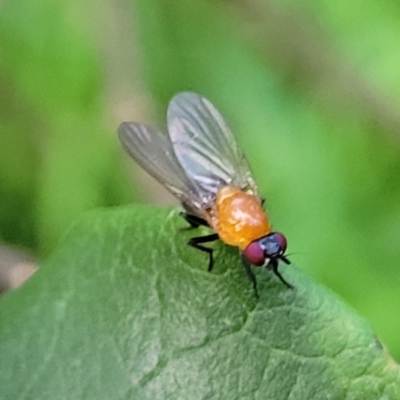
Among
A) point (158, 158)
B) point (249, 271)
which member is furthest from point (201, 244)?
point (158, 158)

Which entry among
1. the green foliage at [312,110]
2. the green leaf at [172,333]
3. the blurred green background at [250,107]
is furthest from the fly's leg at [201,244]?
the green foliage at [312,110]

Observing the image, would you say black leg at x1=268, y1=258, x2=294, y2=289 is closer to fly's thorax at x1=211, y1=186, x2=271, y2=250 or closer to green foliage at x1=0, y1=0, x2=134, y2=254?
fly's thorax at x1=211, y1=186, x2=271, y2=250

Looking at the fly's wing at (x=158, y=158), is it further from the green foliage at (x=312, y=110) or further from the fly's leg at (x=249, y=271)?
the green foliage at (x=312, y=110)

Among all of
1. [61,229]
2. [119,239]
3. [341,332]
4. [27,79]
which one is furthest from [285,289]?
[27,79]

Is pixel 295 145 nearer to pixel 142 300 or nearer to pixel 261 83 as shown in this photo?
pixel 261 83

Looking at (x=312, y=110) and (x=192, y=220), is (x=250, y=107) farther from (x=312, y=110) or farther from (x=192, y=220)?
(x=192, y=220)

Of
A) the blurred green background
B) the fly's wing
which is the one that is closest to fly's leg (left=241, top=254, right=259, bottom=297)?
the fly's wing
